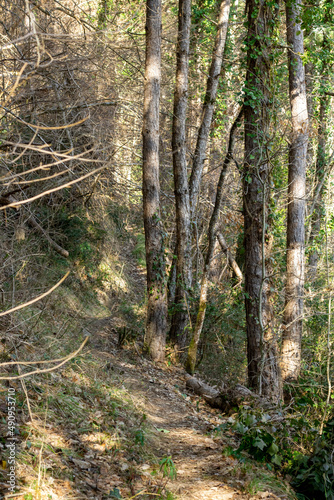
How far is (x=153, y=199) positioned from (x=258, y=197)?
229 centimetres

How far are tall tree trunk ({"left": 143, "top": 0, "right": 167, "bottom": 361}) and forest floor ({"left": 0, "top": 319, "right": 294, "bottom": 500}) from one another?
2412mm

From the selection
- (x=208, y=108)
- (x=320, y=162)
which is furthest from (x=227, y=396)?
(x=320, y=162)

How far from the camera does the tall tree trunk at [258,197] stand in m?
7.55

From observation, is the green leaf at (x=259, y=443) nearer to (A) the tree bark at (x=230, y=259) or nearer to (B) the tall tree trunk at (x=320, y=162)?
(A) the tree bark at (x=230, y=259)

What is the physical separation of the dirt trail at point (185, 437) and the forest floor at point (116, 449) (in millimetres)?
11

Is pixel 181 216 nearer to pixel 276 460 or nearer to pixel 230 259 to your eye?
pixel 230 259

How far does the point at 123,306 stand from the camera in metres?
12.2

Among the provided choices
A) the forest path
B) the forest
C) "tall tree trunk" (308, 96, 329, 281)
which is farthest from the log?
"tall tree trunk" (308, 96, 329, 281)

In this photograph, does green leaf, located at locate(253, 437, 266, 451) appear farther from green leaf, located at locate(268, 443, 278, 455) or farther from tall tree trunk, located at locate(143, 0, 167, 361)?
tall tree trunk, located at locate(143, 0, 167, 361)

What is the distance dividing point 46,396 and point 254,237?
14.9 ft

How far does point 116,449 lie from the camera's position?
14.5 feet

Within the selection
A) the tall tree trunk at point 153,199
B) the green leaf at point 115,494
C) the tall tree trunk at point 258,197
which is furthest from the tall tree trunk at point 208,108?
the green leaf at point 115,494

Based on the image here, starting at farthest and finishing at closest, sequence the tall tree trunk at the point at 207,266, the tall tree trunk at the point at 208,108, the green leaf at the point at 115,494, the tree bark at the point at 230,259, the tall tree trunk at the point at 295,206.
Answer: the tree bark at the point at 230,259 → the tall tree trunk at the point at 208,108 → the tall tree trunk at the point at 295,206 → the tall tree trunk at the point at 207,266 → the green leaf at the point at 115,494

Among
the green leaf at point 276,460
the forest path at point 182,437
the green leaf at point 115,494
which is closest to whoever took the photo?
the green leaf at point 115,494
